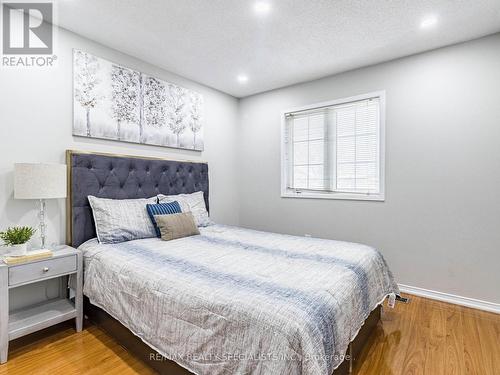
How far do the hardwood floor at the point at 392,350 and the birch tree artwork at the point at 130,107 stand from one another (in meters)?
1.78

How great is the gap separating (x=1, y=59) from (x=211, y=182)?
97.2 inches

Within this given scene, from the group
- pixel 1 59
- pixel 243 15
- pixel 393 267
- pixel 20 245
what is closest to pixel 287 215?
pixel 393 267

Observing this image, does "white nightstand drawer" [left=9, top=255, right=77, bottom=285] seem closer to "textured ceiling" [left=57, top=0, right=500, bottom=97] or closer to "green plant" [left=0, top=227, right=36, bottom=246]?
"green plant" [left=0, top=227, right=36, bottom=246]

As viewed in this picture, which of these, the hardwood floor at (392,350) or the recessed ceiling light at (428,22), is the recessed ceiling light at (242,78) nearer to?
the recessed ceiling light at (428,22)

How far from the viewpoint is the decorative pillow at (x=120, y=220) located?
7.81ft

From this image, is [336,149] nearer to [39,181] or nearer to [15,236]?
[39,181]

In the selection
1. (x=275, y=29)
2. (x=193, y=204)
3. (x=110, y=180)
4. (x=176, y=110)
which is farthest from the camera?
(x=176, y=110)

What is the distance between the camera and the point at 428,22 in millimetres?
2293

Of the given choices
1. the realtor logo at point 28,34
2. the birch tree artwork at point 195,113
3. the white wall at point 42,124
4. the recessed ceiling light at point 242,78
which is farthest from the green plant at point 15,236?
the recessed ceiling light at point 242,78

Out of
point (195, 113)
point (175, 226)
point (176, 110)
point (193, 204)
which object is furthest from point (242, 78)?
point (175, 226)

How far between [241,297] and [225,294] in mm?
96

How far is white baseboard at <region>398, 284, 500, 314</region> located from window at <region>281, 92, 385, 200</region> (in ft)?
3.41

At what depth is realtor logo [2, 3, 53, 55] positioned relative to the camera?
2.15 m

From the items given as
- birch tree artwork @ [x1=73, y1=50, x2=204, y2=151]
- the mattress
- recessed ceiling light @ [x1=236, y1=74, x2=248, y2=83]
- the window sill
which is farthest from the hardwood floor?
recessed ceiling light @ [x1=236, y1=74, x2=248, y2=83]
